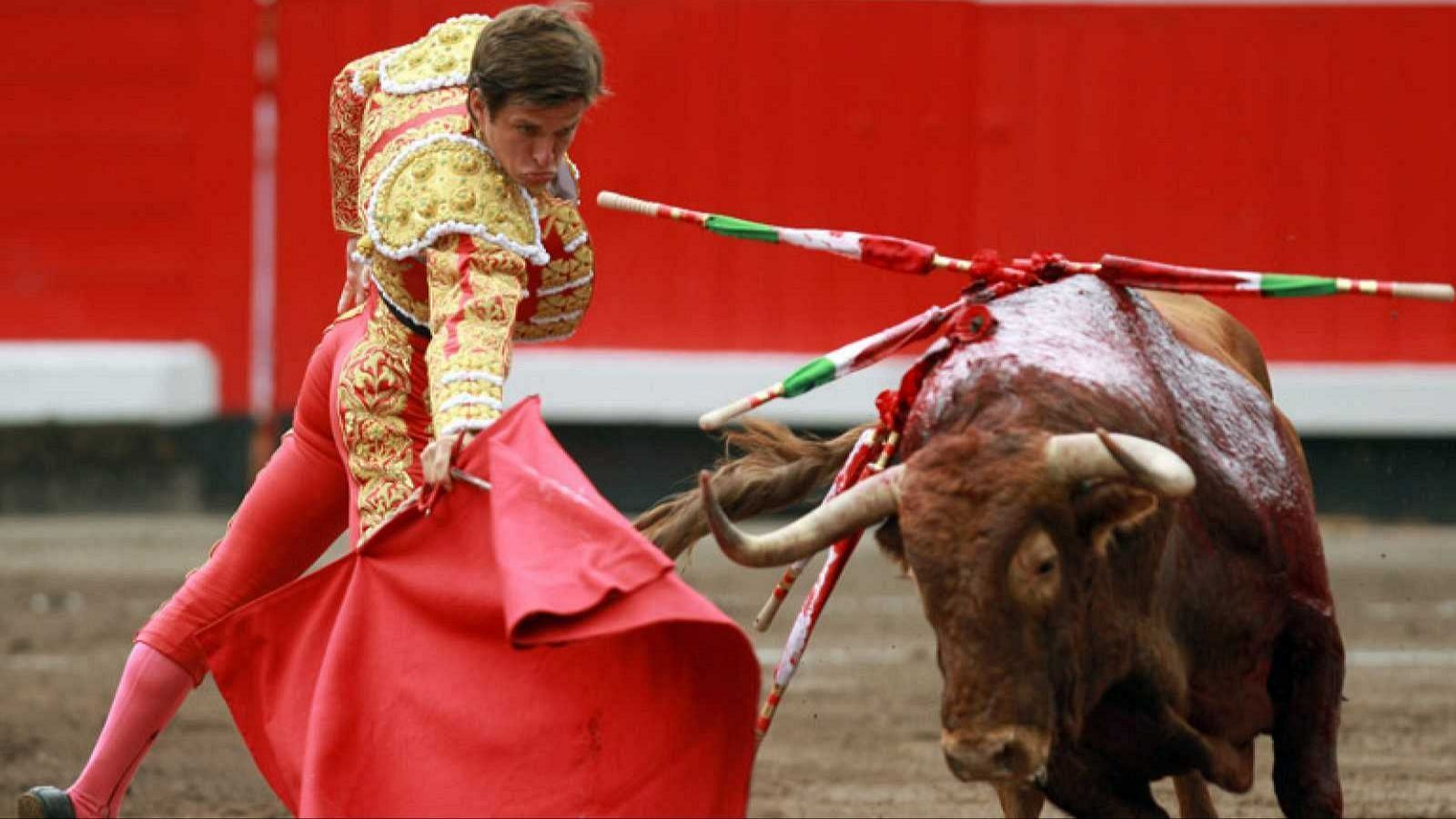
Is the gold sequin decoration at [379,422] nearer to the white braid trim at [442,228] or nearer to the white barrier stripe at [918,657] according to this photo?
the white braid trim at [442,228]

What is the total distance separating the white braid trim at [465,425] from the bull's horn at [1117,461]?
0.62 metres

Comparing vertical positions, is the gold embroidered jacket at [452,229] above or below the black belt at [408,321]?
above

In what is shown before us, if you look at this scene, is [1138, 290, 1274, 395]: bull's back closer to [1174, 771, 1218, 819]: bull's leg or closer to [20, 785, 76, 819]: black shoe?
[1174, 771, 1218, 819]: bull's leg

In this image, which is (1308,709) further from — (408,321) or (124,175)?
(124,175)

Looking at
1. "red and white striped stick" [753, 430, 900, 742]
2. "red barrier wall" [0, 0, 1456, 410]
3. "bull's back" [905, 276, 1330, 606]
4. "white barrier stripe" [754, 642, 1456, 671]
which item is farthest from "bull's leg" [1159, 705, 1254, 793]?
"red barrier wall" [0, 0, 1456, 410]

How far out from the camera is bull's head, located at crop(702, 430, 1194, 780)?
2.62 meters

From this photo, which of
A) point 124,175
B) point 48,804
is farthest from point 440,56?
point 124,175

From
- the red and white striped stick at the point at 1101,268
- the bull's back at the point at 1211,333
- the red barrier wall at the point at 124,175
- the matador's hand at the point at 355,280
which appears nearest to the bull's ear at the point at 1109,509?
the red and white striped stick at the point at 1101,268

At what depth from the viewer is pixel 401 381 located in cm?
296

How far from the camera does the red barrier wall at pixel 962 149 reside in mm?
7957

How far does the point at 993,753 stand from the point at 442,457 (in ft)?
2.24

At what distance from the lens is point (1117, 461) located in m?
2.59

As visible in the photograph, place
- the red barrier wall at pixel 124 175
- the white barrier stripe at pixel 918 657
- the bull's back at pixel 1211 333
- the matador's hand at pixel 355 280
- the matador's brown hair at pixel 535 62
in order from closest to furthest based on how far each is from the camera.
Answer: the matador's brown hair at pixel 535 62, the matador's hand at pixel 355 280, the bull's back at pixel 1211 333, the white barrier stripe at pixel 918 657, the red barrier wall at pixel 124 175

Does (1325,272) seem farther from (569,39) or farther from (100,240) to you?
(569,39)
